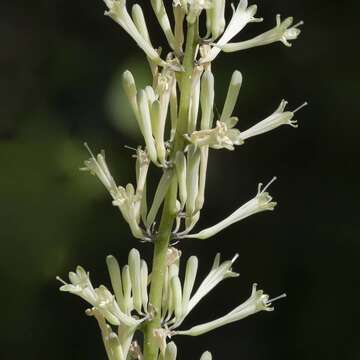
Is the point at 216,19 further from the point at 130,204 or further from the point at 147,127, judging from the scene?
the point at 130,204

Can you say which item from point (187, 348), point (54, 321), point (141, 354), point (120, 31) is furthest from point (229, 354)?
point (141, 354)

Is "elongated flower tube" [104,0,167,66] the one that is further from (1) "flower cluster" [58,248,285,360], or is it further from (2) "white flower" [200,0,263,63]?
(1) "flower cluster" [58,248,285,360]

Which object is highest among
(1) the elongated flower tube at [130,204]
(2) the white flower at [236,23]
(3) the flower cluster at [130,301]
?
(2) the white flower at [236,23]

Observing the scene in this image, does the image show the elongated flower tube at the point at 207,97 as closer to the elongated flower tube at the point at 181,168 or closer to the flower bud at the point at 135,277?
the elongated flower tube at the point at 181,168

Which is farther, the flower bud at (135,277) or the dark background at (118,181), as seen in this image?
the dark background at (118,181)

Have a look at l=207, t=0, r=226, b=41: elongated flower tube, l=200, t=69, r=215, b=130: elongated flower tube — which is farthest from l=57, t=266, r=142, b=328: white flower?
l=207, t=0, r=226, b=41: elongated flower tube

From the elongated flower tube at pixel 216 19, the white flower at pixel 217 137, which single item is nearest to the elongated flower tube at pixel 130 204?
the white flower at pixel 217 137
